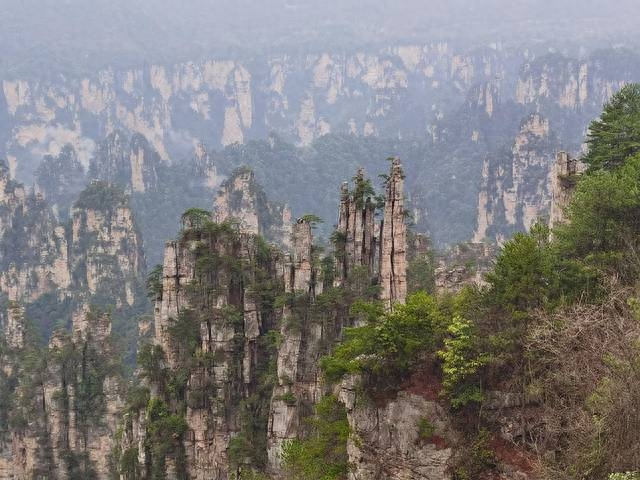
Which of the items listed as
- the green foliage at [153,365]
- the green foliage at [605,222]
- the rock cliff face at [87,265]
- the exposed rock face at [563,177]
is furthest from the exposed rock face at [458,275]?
Answer: the rock cliff face at [87,265]

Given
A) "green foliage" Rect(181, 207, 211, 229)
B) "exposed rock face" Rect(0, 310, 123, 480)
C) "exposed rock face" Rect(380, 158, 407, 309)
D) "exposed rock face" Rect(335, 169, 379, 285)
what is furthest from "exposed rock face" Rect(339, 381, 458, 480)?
"exposed rock face" Rect(0, 310, 123, 480)

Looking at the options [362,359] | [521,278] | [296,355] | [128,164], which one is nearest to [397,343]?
[362,359]

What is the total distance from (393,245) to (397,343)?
17.5 meters

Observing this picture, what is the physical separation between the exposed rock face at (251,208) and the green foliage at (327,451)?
79697 mm

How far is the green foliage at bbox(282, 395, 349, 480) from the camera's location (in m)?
21.9

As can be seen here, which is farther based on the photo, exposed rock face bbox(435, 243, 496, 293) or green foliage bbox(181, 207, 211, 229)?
green foliage bbox(181, 207, 211, 229)

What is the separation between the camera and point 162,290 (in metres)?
44.0

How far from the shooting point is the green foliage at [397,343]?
67.1 ft

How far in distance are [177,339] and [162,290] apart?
125 inches

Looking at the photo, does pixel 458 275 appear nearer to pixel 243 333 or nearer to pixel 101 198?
pixel 243 333

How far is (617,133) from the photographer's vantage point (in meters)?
32.9

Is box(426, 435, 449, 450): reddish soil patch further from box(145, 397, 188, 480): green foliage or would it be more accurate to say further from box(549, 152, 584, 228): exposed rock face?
box(145, 397, 188, 480): green foliage

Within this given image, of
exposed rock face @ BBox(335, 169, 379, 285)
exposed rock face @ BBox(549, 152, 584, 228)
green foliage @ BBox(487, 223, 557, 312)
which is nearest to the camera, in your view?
green foliage @ BBox(487, 223, 557, 312)

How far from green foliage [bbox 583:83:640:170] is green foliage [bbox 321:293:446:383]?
12770 mm
